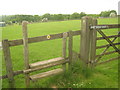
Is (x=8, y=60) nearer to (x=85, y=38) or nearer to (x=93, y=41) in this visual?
(x=85, y=38)

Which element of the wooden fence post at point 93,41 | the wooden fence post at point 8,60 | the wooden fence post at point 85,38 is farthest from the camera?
the wooden fence post at point 93,41

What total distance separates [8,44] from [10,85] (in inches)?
52.2

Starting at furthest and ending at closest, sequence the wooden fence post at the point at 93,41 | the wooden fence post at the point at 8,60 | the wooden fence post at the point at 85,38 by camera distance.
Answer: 1. the wooden fence post at the point at 93,41
2. the wooden fence post at the point at 85,38
3. the wooden fence post at the point at 8,60

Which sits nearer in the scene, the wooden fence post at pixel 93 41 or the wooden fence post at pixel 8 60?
the wooden fence post at pixel 8 60

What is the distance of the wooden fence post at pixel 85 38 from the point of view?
510 centimetres

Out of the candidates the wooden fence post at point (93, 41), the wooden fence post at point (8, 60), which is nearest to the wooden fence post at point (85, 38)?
the wooden fence post at point (93, 41)

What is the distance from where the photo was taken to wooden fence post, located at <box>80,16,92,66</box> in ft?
16.7

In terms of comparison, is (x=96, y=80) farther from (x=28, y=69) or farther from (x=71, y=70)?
(x=28, y=69)

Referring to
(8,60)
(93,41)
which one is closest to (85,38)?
(93,41)

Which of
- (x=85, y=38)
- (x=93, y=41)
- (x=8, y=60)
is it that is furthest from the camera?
(x=93, y=41)

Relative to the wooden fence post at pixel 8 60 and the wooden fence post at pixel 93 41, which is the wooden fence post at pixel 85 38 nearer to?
the wooden fence post at pixel 93 41

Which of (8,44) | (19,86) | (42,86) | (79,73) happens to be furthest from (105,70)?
(8,44)

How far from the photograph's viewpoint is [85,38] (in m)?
5.19

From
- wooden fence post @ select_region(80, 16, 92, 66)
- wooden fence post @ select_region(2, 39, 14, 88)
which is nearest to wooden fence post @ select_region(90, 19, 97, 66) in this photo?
wooden fence post @ select_region(80, 16, 92, 66)
